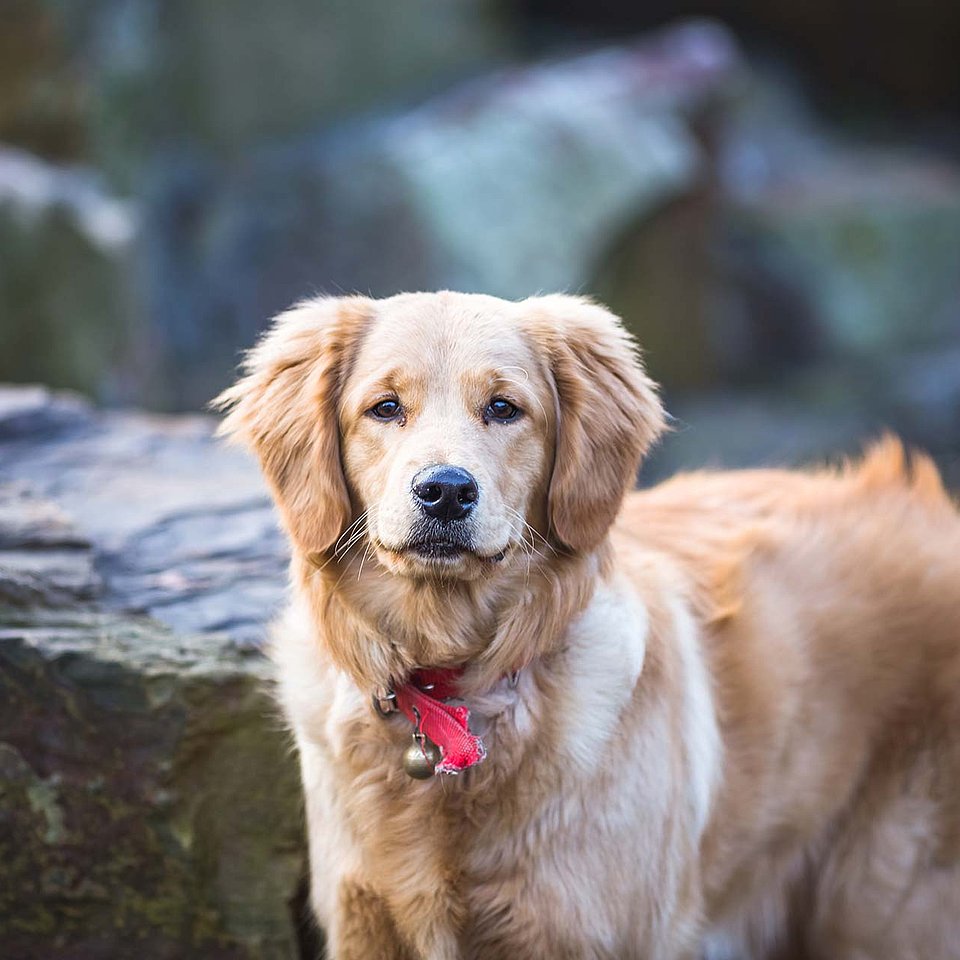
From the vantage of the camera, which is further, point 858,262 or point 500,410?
point 858,262

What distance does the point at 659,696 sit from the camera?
9.99 ft

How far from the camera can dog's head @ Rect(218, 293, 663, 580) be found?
275 cm

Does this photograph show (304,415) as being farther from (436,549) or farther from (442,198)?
(442,198)

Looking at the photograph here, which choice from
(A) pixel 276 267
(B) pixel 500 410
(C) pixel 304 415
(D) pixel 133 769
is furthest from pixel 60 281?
(B) pixel 500 410

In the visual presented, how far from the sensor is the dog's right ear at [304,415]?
2.90 m

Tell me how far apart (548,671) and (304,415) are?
81 centimetres

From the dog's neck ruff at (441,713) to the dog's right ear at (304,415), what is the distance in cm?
37

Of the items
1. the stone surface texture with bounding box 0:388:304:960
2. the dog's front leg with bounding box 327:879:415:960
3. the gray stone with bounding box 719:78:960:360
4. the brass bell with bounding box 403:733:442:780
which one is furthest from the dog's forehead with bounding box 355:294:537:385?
the gray stone with bounding box 719:78:960:360

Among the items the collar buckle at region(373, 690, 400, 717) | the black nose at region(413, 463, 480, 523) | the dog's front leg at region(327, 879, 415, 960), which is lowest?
the dog's front leg at region(327, 879, 415, 960)

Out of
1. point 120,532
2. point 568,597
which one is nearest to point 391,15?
point 120,532

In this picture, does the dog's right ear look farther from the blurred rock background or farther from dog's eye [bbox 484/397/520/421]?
the blurred rock background

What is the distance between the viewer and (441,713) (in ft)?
9.30

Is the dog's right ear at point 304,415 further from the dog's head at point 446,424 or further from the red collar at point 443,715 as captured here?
the red collar at point 443,715

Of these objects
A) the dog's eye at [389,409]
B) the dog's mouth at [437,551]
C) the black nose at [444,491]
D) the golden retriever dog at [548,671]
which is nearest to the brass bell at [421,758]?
the golden retriever dog at [548,671]
